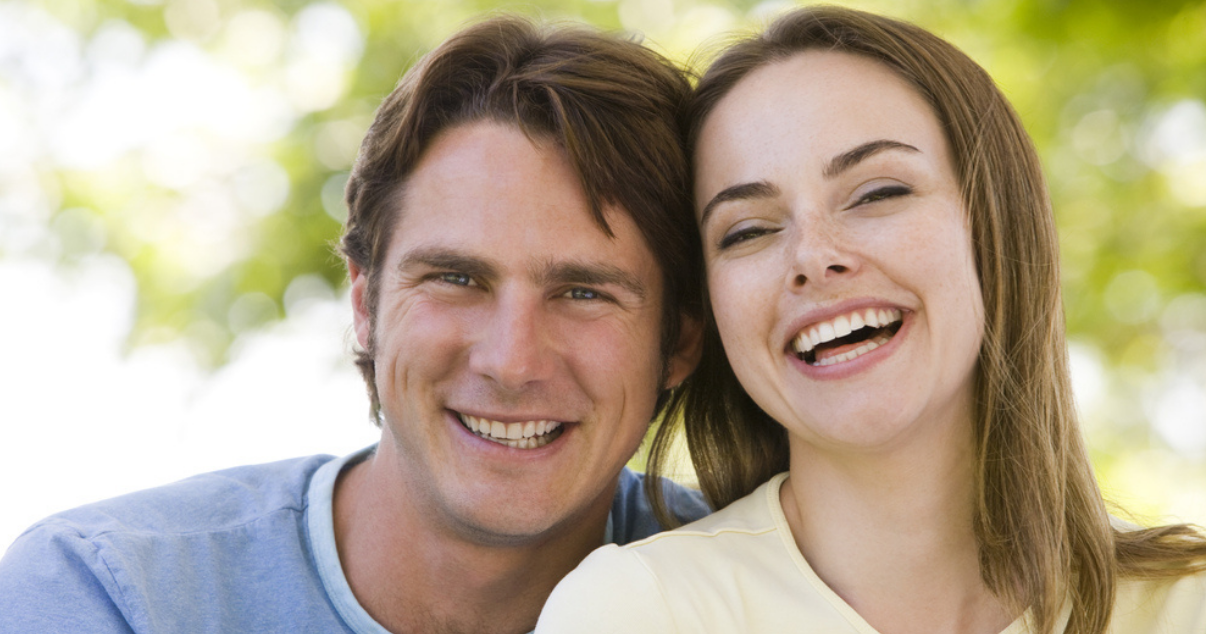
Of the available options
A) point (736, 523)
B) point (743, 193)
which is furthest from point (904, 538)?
point (743, 193)

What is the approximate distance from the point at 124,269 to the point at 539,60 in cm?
413

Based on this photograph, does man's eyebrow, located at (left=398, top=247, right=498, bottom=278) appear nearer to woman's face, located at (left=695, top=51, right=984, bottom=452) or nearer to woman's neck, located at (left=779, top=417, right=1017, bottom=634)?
woman's face, located at (left=695, top=51, right=984, bottom=452)

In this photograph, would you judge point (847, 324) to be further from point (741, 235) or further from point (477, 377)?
point (477, 377)

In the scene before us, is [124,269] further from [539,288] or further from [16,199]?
[539,288]

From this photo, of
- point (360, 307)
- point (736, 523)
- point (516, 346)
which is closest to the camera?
point (736, 523)

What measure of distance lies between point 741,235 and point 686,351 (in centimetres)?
64

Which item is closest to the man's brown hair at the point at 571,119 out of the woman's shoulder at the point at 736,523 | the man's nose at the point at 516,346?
the man's nose at the point at 516,346

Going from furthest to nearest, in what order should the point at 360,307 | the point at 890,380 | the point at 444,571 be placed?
the point at 360,307 → the point at 444,571 → the point at 890,380

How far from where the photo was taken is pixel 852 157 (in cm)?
209

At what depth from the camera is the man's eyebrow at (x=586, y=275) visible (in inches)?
97.2

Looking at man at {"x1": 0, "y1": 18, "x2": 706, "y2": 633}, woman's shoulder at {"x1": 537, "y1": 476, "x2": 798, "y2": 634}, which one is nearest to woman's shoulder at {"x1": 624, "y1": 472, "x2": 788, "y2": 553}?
woman's shoulder at {"x1": 537, "y1": 476, "x2": 798, "y2": 634}

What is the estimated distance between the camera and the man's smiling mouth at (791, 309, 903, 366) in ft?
6.76

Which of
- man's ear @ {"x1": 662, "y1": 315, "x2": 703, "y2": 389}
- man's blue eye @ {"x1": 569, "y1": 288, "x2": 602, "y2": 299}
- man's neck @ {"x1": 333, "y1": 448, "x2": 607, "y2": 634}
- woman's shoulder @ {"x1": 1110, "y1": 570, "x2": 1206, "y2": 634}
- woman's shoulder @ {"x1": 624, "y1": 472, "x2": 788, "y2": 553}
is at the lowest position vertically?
man's neck @ {"x1": 333, "y1": 448, "x2": 607, "y2": 634}

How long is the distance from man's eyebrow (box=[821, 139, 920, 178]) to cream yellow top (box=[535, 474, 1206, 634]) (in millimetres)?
733
